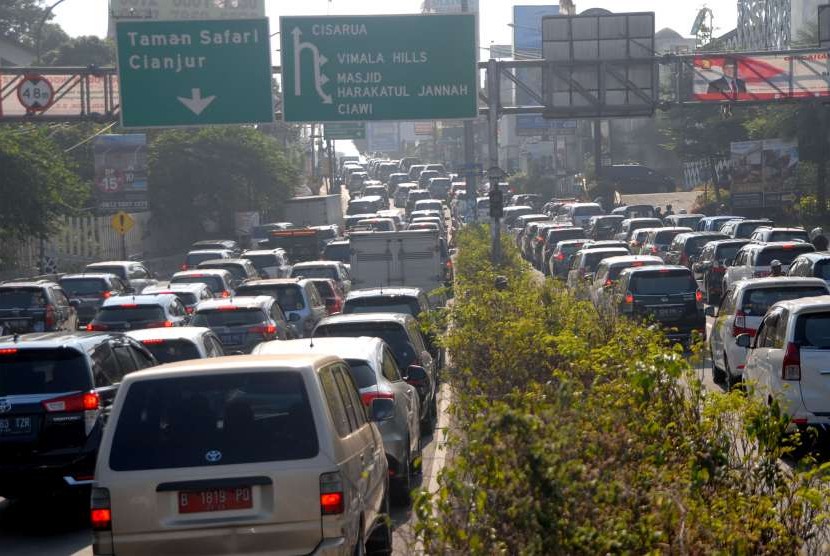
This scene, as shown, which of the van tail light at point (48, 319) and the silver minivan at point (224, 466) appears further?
the van tail light at point (48, 319)

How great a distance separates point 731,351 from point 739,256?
34.4 feet

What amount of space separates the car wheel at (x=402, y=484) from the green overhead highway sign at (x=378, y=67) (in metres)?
17.1

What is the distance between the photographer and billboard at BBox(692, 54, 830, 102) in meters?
31.1

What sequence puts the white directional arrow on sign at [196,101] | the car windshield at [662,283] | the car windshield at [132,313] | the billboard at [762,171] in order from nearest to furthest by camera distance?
the car windshield at [132,313], the car windshield at [662,283], the white directional arrow on sign at [196,101], the billboard at [762,171]

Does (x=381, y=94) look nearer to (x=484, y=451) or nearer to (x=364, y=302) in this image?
(x=364, y=302)

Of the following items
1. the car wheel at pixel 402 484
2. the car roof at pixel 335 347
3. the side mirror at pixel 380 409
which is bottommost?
the car wheel at pixel 402 484

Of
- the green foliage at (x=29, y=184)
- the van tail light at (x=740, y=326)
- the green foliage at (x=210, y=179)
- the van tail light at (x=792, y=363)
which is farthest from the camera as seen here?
the green foliage at (x=210, y=179)

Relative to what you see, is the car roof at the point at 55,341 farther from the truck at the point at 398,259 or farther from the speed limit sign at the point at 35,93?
the speed limit sign at the point at 35,93

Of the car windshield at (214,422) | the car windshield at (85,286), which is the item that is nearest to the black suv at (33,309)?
the car windshield at (85,286)

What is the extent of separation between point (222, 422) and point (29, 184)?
37.7 m

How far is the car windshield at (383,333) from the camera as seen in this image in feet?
49.9

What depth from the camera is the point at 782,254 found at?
88.9 feet

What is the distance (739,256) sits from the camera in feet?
92.1

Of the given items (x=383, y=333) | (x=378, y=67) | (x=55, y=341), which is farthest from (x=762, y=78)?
(x=55, y=341)
